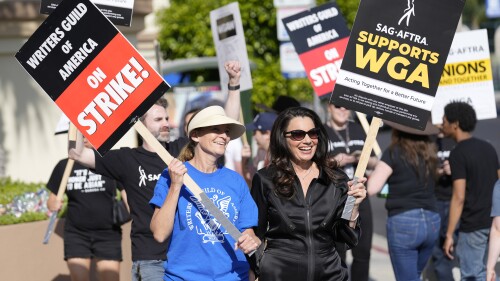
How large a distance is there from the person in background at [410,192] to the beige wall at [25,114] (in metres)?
4.67

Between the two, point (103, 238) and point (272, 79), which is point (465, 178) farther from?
point (272, 79)

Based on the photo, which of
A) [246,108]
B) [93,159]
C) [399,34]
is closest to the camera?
[399,34]

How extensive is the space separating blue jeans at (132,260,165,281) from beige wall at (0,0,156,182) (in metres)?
5.26

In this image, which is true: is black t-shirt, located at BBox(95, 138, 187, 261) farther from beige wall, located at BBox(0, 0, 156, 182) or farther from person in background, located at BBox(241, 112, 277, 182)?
beige wall, located at BBox(0, 0, 156, 182)

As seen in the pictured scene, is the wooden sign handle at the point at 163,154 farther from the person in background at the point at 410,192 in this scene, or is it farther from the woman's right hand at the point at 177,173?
the person in background at the point at 410,192

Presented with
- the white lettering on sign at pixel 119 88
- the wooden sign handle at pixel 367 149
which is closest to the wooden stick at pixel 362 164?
the wooden sign handle at pixel 367 149

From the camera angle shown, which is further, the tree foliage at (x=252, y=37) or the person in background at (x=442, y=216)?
the tree foliage at (x=252, y=37)

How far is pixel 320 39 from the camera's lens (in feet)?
32.6

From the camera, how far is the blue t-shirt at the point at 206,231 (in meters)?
6.05

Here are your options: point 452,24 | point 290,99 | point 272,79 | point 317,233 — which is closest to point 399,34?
point 452,24

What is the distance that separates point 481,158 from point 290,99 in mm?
1925

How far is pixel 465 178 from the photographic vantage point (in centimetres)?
898

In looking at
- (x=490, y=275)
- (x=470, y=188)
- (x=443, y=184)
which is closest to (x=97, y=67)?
(x=490, y=275)

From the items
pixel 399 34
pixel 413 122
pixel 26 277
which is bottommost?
pixel 26 277
